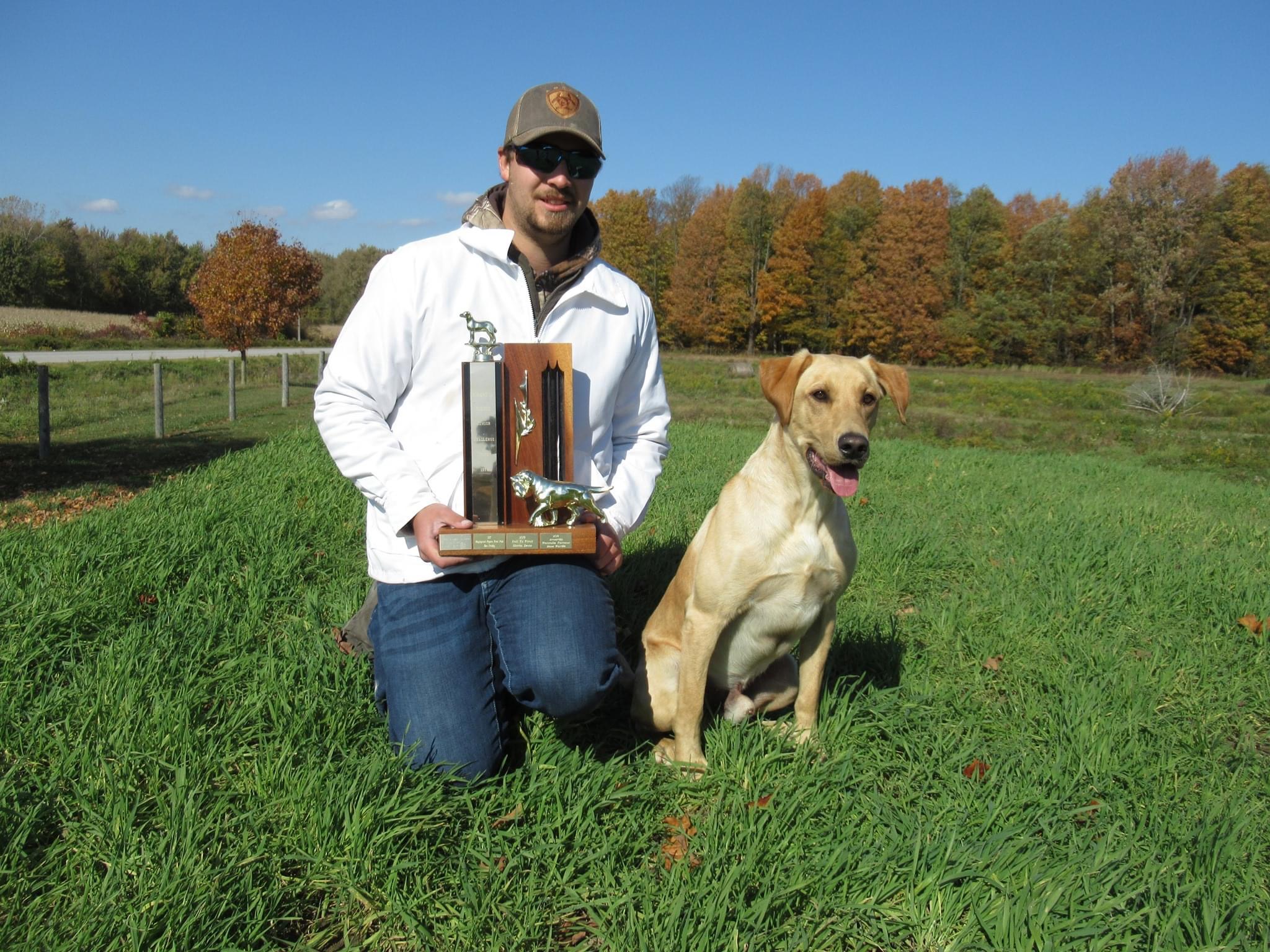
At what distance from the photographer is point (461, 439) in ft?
9.24

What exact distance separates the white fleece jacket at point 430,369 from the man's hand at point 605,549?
100mm

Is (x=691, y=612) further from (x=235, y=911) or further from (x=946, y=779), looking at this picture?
(x=235, y=911)

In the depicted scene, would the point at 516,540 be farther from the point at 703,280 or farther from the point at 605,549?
the point at 703,280

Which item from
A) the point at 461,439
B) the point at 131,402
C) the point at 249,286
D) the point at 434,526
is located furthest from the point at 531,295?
the point at 249,286

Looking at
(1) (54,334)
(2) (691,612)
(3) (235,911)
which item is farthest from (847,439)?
(1) (54,334)

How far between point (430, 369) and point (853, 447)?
1476 millimetres

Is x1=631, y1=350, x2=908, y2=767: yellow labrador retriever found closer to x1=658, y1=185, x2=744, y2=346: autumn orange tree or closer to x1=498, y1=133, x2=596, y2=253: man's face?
x1=498, y1=133, x2=596, y2=253: man's face

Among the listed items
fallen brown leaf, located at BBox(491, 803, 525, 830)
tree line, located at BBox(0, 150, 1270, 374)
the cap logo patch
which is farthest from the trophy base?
tree line, located at BBox(0, 150, 1270, 374)

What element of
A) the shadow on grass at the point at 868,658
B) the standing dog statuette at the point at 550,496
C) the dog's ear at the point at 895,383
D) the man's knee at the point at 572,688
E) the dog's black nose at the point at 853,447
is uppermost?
the dog's ear at the point at 895,383

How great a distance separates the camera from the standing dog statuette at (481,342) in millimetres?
2613

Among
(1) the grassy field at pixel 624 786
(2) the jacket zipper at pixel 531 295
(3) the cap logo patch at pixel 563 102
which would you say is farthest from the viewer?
(2) the jacket zipper at pixel 531 295

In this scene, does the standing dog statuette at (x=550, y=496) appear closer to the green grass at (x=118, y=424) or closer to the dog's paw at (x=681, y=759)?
the dog's paw at (x=681, y=759)

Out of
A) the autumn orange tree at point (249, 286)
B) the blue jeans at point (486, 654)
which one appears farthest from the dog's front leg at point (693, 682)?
A: the autumn orange tree at point (249, 286)

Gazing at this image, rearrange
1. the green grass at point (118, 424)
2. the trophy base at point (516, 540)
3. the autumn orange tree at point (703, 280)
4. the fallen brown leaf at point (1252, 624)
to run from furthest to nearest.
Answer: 1. the autumn orange tree at point (703, 280)
2. the green grass at point (118, 424)
3. the fallen brown leaf at point (1252, 624)
4. the trophy base at point (516, 540)
